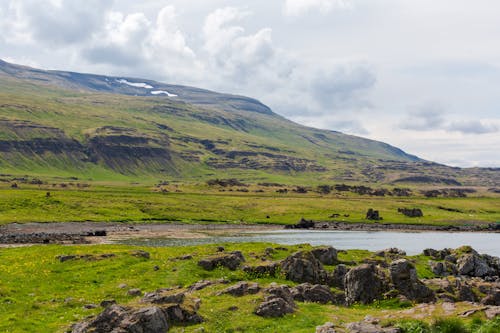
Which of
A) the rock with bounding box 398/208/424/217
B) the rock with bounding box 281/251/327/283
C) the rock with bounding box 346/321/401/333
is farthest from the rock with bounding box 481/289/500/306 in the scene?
the rock with bounding box 398/208/424/217

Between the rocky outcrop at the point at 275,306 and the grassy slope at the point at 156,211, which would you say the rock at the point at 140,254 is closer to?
the rocky outcrop at the point at 275,306

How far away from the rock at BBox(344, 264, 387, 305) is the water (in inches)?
2513

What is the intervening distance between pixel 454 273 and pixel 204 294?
127ft

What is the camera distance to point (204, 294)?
37.4 meters

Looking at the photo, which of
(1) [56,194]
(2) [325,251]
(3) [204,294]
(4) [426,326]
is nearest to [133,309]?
(3) [204,294]

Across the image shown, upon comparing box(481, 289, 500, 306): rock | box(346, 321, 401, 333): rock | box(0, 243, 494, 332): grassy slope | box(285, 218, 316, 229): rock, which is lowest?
box(285, 218, 316, 229): rock

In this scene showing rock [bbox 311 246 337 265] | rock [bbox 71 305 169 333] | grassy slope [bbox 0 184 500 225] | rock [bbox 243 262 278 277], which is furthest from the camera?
grassy slope [bbox 0 184 500 225]

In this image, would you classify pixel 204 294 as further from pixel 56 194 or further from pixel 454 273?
pixel 56 194

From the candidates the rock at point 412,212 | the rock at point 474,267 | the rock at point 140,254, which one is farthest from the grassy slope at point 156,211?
the rock at point 474,267

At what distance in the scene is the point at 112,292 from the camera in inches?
1608

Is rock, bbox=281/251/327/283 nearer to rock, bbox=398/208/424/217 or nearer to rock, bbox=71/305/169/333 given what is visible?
rock, bbox=71/305/169/333

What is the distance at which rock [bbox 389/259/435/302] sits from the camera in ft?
133

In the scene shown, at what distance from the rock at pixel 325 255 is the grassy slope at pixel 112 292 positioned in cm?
430

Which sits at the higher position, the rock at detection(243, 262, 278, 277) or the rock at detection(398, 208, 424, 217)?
the rock at detection(398, 208, 424, 217)
